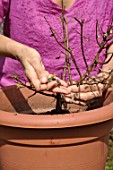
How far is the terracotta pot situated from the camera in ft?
3.87

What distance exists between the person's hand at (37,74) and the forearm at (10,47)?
3 cm

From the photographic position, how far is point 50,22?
1.62m

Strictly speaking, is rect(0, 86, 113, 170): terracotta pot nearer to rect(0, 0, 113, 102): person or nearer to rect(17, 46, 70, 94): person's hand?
rect(17, 46, 70, 94): person's hand

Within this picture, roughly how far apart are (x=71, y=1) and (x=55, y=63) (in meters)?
0.24

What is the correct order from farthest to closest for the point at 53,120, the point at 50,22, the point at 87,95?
the point at 50,22, the point at 87,95, the point at 53,120

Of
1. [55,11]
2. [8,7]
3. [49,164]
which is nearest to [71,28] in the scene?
[55,11]

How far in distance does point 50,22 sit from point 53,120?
559mm

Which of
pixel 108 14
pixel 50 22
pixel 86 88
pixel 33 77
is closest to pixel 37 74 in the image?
pixel 33 77

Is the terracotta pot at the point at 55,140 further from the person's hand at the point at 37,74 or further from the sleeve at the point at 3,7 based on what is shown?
the sleeve at the point at 3,7

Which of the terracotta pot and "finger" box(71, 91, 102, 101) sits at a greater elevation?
"finger" box(71, 91, 102, 101)

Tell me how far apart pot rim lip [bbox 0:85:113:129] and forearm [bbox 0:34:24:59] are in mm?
233

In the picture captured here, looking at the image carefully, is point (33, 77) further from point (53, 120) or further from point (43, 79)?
point (53, 120)

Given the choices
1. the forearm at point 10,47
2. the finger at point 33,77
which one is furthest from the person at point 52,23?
the finger at point 33,77

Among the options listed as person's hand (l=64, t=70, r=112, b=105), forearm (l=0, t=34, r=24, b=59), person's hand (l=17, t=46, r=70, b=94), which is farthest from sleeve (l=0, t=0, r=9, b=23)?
person's hand (l=64, t=70, r=112, b=105)
